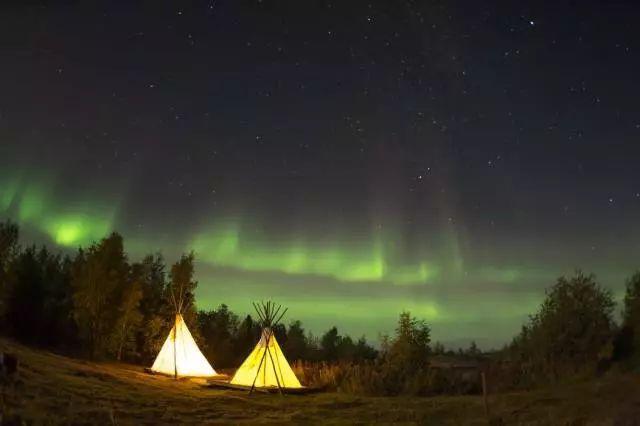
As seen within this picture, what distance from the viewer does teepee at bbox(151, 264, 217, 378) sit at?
22047mm

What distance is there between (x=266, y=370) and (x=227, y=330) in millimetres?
11664

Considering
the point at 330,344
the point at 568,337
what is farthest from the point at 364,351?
the point at 568,337

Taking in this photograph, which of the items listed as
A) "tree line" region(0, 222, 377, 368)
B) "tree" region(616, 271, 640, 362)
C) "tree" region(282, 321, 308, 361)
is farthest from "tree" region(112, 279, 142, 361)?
"tree" region(616, 271, 640, 362)

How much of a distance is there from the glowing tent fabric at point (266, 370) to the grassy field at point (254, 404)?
168 centimetres

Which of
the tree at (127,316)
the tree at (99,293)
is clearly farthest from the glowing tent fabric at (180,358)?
the tree at (99,293)

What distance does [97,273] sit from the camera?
2261 cm

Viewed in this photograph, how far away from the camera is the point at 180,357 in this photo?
73.6ft

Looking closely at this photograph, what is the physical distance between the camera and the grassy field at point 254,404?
1054cm

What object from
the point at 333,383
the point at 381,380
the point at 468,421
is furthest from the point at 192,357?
the point at 468,421

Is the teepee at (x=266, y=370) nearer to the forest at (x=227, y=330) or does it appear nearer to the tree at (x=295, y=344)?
the forest at (x=227, y=330)

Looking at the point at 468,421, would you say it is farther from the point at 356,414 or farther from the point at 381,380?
the point at 381,380

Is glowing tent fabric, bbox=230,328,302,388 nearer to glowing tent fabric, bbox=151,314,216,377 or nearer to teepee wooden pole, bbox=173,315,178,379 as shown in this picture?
teepee wooden pole, bbox=173,315,178,379

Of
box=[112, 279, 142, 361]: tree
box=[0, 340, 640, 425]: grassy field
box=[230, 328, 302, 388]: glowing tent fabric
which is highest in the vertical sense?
box=[112, 279, 142, 361]: tree

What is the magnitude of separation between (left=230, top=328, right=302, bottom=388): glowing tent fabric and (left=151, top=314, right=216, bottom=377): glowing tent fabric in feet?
10.1
